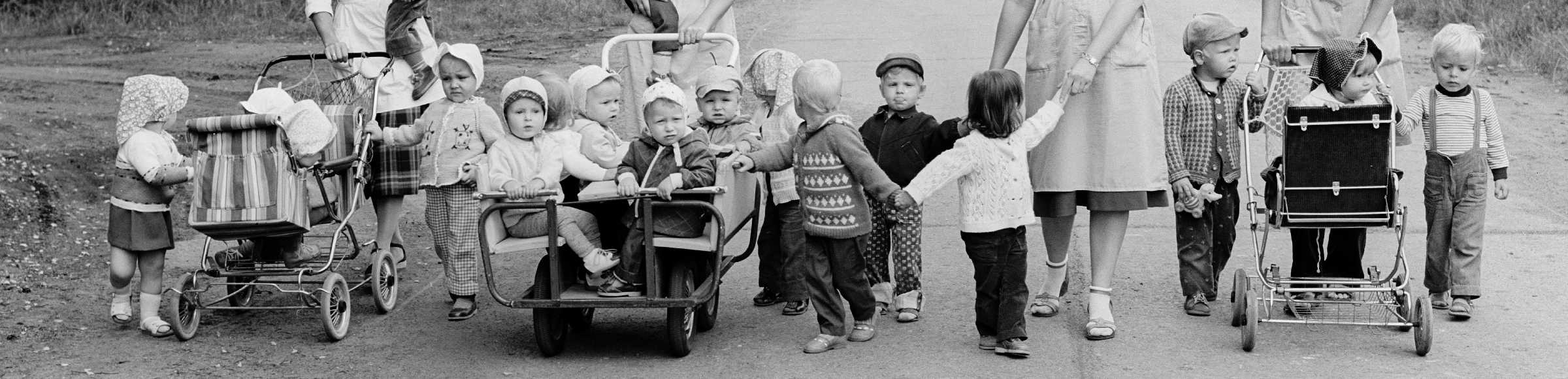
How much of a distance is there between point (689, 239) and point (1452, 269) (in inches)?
124

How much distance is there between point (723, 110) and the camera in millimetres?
6383

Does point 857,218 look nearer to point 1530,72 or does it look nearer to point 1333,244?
point 1333,244

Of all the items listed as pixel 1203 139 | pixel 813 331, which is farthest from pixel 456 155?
pixel 1203 139

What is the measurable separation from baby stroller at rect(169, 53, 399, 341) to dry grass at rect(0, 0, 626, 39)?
31.9 feet

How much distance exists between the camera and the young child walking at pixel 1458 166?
627cm

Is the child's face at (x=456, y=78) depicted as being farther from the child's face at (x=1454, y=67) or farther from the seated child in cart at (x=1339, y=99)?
the child's face at (x=1454, y=67)

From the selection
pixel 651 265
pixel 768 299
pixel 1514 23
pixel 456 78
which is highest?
pixel 1514 23

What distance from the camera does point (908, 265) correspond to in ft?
21.1

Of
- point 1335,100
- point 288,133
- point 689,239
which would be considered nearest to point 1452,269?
point 1335,100

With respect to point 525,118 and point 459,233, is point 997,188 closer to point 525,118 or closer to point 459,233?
point 525,118

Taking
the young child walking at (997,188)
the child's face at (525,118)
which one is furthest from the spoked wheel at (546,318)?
the young child walking at (997,188)

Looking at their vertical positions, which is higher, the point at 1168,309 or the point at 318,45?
the point at 318,45

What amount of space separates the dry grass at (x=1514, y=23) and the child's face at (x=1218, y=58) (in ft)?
25.1

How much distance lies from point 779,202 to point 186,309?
8.22 ft
